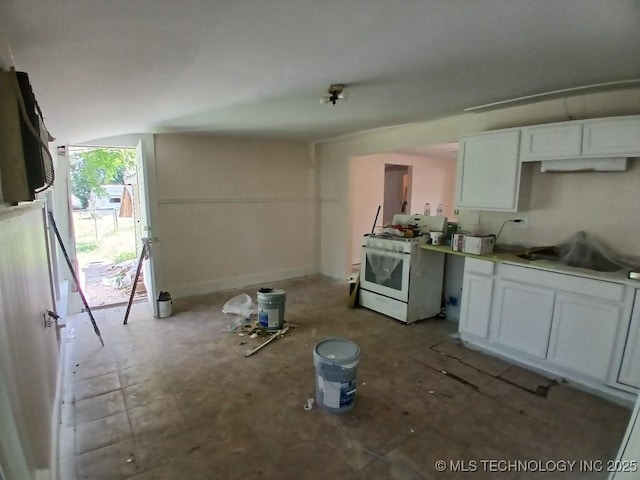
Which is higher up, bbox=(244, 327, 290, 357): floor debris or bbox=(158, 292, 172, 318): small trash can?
bbox=(158, 292, 172, 318): small trash can

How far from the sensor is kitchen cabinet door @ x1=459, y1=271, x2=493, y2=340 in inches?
126

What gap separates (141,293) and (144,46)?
4505 mm

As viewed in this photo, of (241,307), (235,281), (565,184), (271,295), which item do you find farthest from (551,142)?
(235,281)

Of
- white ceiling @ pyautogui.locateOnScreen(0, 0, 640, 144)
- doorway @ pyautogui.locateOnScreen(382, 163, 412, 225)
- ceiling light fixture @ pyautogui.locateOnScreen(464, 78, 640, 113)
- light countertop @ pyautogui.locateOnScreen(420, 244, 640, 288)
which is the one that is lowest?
light countertop @ pyautogui.locateOnScreen(420, 244, 640, 288)

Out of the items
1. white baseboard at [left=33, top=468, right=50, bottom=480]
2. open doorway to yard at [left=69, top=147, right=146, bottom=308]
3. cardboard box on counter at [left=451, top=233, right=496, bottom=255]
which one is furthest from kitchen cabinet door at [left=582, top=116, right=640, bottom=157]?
open doorway to yard at [left=69, top=147, right=146, bottom=308]

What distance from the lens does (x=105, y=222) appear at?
9.73 meters

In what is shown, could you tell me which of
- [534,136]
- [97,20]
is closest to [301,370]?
[97,20]

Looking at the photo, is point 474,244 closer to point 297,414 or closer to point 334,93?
point 334,93

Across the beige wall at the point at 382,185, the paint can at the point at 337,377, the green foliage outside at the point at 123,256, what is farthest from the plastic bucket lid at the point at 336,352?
the green foliage outside at the point at 123,256

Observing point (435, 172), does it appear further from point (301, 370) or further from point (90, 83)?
point (90, 83)

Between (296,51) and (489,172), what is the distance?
7.85 feet

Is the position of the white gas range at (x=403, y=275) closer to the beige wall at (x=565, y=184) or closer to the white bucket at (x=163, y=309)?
the beige wall at (x=565, y=184)

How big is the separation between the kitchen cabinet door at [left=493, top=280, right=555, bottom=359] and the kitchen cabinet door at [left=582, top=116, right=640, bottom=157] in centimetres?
116

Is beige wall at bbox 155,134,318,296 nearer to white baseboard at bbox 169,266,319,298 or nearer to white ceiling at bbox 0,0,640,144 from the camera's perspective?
white baseboard at bbox 169,266,319,298
